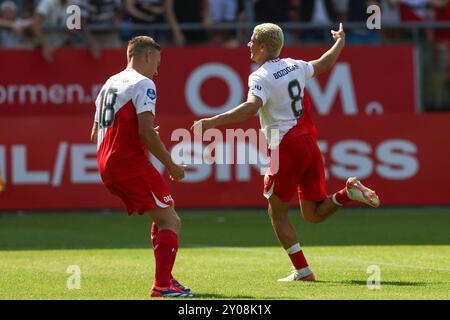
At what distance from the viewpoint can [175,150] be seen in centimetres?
1958

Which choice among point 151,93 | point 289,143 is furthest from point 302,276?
point 151,93

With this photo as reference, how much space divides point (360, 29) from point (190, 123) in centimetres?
413

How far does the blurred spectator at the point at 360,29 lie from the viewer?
21.8 m

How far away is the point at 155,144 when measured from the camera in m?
9.80

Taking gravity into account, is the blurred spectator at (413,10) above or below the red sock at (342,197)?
above

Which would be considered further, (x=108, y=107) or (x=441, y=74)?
(x=441, y=74)

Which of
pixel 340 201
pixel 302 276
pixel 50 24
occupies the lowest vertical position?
pixel 302 276

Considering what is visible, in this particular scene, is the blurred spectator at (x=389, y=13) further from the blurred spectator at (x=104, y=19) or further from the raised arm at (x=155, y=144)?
the raised arm at (x=155, y=144)

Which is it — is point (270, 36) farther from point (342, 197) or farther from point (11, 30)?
point (11, 30)

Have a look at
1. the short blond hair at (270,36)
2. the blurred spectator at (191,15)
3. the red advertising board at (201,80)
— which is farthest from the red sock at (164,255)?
the blurred spectator at (191,15)

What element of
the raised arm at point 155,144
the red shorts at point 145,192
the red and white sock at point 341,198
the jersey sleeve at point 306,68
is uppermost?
the jersey sleeve at point 306,68

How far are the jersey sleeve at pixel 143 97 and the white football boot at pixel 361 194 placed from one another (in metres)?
2.38
